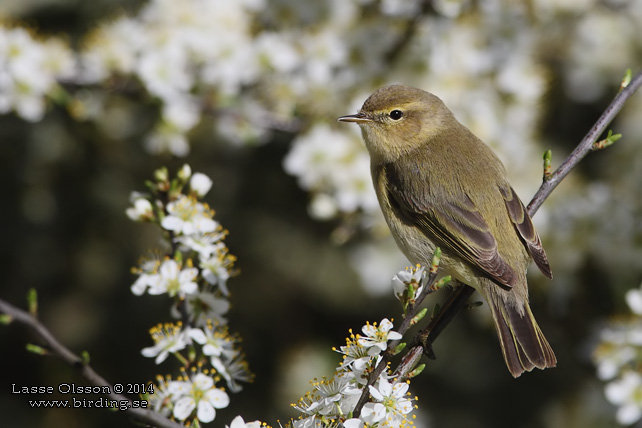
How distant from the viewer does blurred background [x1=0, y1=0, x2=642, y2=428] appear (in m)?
4.75

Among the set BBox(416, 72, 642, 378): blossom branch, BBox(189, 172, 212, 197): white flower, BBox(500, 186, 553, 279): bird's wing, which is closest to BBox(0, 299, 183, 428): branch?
BBox(189, 172, 212, 197): white flower

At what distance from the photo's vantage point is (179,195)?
9.84ft

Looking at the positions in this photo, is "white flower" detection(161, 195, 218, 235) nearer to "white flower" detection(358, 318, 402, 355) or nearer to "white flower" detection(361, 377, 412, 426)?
"white flower" detection(358, 318, 402, 355)

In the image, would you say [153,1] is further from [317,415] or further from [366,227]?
[317,415]

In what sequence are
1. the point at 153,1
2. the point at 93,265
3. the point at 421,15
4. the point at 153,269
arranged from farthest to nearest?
the point at 93,265 → the point at 153,1 → the point at 421,15 → the point at 153,269

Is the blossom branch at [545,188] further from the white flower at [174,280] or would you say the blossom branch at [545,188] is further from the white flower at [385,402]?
the white flower at [174,280]

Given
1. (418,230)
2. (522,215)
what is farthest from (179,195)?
(522,215)

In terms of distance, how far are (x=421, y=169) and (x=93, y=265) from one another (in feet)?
10.1

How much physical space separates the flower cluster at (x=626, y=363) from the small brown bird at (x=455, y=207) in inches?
22.7

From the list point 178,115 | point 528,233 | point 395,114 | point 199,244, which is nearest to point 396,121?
point 395,114

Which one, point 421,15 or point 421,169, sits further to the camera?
point 421,15

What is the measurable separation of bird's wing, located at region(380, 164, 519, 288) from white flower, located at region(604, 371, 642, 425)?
0.77 m

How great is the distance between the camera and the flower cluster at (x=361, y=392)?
7.86 feet

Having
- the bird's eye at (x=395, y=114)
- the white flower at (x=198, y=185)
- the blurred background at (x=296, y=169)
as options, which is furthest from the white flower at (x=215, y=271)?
the blurred background at (x=296, y=169)
